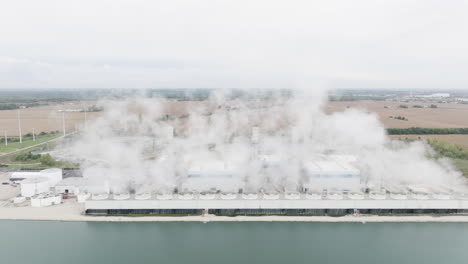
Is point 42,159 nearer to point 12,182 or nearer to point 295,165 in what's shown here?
point 12,182

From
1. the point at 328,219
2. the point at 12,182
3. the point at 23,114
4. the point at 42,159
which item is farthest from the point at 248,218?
the point at 23,114

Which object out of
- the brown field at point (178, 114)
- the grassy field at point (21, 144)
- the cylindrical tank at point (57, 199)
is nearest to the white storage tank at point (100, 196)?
the cylindrical tank at point (57, 199)

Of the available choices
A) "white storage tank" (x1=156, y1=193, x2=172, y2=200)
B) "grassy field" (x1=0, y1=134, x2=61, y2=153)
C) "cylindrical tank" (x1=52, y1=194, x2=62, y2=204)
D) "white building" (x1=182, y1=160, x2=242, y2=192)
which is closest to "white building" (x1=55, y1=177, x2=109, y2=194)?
"cylindrical tank" (x1=52, y1=194, x2=62, y2=204)

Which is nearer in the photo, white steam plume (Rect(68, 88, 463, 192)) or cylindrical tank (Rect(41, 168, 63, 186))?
white steam plume (Rect(68, 88, 463, 192))

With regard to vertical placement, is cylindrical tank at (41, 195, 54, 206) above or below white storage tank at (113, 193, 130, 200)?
below

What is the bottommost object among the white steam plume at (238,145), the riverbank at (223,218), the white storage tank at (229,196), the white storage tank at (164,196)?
the riverbank at (223,218)

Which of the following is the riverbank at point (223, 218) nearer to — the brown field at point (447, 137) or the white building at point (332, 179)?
the white building at point (332, 179)

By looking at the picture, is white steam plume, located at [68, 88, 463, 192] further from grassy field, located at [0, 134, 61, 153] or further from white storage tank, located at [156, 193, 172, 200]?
grassy field, located at [0, 134, 61, 153]

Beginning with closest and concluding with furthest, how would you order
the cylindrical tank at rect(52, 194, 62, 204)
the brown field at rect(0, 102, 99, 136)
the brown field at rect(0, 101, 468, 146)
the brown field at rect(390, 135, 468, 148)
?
the cylindrical tank at rect(52, 194, 62, 204) → the brown field at rect(390, 135, 468, 148) → the brown field at rect(0, 101, 468, 146) → the brown field at rect(0, 102, 99, 136)
